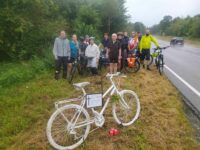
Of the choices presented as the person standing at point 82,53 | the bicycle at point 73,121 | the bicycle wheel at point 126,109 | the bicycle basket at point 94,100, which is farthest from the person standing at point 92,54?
the bicycle basket at point 94,100

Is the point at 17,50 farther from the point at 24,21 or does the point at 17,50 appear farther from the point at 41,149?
the point at 41,149

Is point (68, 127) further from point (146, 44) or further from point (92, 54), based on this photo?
point (146, 44)

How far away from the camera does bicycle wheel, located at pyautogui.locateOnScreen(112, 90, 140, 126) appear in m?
5.55

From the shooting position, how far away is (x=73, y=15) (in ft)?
92.7

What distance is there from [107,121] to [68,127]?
1.33 m

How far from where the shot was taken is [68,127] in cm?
466

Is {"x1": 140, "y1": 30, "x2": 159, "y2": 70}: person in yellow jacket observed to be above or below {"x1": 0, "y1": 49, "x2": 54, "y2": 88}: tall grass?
above

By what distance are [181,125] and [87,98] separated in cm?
236

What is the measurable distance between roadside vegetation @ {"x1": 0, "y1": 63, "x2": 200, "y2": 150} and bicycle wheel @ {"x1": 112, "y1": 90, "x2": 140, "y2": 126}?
15cm

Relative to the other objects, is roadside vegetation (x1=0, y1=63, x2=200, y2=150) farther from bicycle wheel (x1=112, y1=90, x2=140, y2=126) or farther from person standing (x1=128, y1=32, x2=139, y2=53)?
person standing (x1=128, y1=32, x2=139, y2=53)

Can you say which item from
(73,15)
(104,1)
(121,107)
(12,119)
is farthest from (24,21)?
(104,1)

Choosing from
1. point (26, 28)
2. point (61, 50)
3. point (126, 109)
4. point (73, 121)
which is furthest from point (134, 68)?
point (26, 28)

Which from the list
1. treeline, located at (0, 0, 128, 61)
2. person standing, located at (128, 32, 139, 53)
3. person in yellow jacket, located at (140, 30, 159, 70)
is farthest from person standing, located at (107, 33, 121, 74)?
treeline, located at (0, 0, 128, 61)

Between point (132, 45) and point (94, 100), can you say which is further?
point (132, 45)
